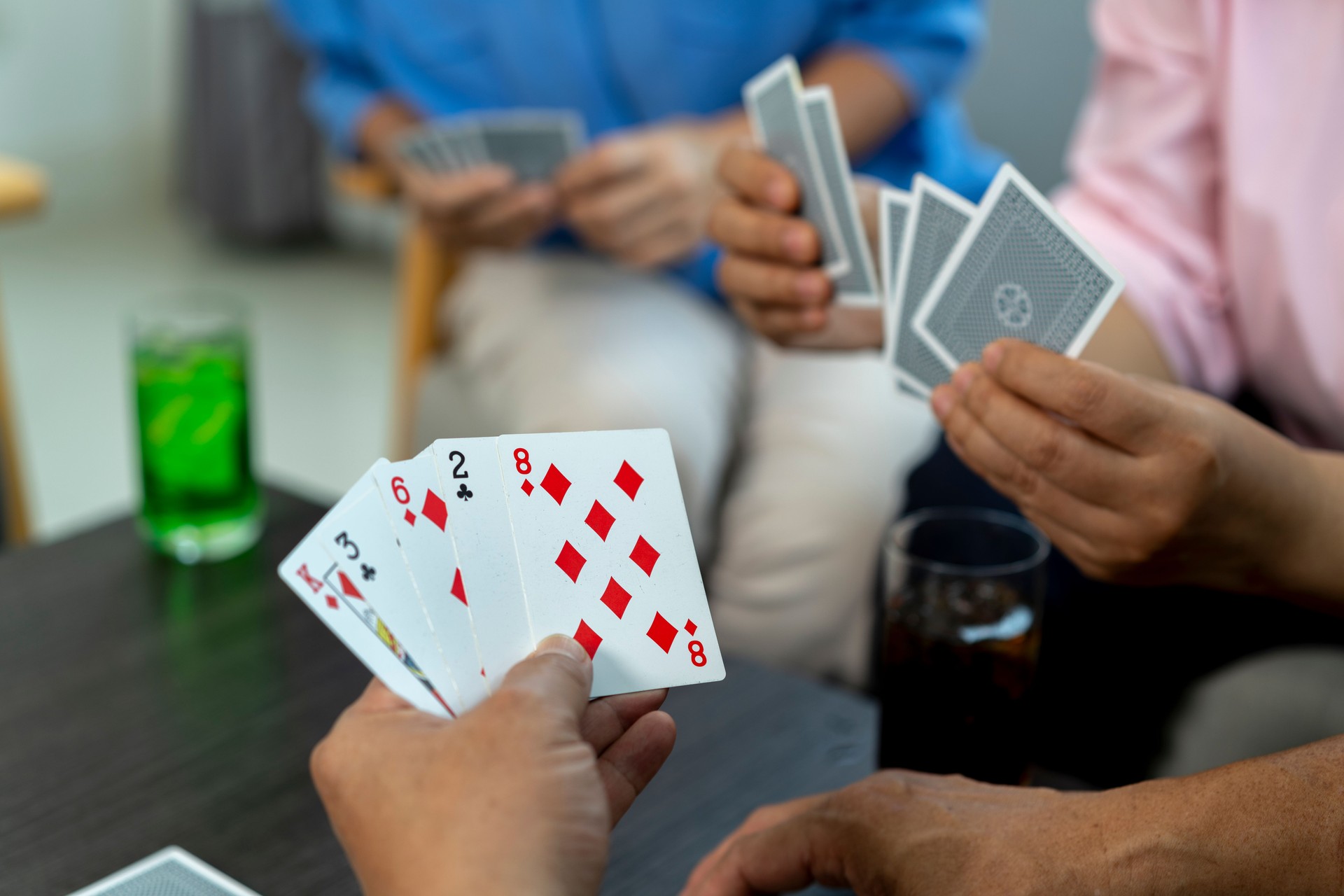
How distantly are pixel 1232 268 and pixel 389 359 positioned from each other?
296 cm

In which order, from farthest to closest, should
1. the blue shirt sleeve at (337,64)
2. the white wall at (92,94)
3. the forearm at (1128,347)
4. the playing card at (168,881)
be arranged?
the white wall at (92,94) → the blue shirt sleeve at (337,64) → the forearm at (1128,347) → the playing card at (168,881)

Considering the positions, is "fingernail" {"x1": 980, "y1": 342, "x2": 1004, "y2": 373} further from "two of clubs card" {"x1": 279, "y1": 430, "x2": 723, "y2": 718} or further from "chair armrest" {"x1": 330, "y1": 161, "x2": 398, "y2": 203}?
"chair armrest" {"x1": 330, "y1": 161, "x2": 398, "y2": 203}

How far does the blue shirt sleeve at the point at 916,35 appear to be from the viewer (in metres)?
1.81

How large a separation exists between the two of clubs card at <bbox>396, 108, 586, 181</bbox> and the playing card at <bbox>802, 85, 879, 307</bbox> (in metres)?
0.68

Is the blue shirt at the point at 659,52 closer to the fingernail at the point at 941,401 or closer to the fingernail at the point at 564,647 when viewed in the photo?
the fingernail at the point at 941,401

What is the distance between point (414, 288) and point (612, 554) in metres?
1.61

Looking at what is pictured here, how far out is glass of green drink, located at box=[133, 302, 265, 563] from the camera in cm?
118

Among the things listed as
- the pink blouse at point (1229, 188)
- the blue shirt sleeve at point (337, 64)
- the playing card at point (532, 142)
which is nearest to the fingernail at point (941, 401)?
the pink blouse at point (1229, 188)

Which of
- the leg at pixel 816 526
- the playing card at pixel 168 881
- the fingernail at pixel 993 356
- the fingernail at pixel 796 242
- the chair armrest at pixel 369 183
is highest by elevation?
the fingernail at pixel 993 356

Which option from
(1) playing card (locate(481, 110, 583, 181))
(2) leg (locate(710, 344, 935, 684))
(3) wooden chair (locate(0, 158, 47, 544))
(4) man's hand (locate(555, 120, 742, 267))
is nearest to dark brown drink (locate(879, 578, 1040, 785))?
(2) leg (locate(710, 344, 935, 684))

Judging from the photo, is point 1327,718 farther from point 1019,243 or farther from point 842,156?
point 842,156

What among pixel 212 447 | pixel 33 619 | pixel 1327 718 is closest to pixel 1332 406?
pixel 1327 718

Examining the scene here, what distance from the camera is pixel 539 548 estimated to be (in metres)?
0.61

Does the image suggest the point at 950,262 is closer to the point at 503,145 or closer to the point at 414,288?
the point at 503,145
